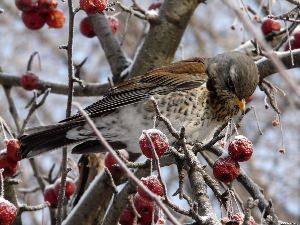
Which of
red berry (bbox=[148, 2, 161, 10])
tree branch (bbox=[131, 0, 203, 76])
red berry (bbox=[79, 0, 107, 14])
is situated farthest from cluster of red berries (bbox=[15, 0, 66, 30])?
red berry (bbox=[79, 0, 107, 14])

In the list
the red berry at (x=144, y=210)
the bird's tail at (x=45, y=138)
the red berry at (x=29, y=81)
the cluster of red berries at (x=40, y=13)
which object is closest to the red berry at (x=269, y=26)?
the cluster of red berries at (x=40, y=13)

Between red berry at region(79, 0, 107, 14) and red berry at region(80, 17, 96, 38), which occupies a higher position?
red berry at region(79, 0, 107, 14)

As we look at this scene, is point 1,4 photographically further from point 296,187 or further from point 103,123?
point 103,123

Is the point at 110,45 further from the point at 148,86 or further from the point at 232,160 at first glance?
the point at 232,160

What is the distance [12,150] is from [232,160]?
1089 mm

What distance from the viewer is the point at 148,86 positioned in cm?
402

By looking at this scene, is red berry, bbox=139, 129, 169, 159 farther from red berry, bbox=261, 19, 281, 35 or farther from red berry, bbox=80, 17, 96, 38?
red berry, bbox=80, 17, 96, 38

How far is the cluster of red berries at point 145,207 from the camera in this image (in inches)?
95.2

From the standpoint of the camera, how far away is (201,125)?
384 cm

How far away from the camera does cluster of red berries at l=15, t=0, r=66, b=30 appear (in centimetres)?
416

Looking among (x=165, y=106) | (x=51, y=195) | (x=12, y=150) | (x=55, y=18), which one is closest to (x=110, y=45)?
(x=55, y=18)

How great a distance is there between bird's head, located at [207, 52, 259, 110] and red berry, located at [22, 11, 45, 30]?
46.6 inches

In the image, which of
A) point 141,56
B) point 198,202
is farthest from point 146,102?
point 198,202

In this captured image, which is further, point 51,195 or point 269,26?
point 269,26
